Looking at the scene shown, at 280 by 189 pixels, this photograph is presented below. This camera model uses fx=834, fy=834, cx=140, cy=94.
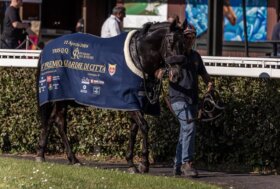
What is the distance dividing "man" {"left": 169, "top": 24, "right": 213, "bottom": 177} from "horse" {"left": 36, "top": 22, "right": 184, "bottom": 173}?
201 millimetres

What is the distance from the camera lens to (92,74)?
11.5 m

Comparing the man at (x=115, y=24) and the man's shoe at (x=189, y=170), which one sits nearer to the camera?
the man's shoe at (x=189, y=170)

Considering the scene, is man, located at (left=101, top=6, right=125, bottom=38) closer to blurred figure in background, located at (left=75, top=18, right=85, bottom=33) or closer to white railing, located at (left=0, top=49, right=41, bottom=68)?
white railing, located at (left=0, top=49, right=41, bottom=68)

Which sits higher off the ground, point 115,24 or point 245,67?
point 115,24

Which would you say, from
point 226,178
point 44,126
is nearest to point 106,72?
point 44,126

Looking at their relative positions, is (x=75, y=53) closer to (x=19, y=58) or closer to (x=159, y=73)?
(x=159, y=73)

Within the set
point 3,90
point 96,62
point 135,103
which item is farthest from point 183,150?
point 3,90

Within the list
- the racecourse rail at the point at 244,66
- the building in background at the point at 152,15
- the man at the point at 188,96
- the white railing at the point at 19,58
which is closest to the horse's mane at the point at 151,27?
the man at the point at 188,96

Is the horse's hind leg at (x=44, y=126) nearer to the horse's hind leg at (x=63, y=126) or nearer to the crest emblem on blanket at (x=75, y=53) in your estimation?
the horse's hind leg at (x=63, y=126)

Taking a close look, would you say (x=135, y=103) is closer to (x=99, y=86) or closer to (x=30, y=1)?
(x=99, y=86)

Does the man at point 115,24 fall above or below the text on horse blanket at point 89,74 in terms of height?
above

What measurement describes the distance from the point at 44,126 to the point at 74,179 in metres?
2.66

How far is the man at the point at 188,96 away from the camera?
1096cm

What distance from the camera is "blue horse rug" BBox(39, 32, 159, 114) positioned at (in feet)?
36.2
